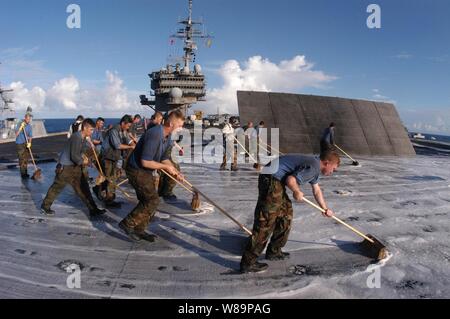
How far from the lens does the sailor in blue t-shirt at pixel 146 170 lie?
4.89 m

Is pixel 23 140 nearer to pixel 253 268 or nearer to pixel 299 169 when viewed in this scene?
pixel 253 268

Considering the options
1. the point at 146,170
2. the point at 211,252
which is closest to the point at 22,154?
the point at 146,170

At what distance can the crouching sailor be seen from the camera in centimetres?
634

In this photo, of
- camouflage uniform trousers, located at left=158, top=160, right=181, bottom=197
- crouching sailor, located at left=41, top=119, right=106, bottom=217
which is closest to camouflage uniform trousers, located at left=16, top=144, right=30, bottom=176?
crouching sailor, located at left=41, top=119, right=106, bottom=217

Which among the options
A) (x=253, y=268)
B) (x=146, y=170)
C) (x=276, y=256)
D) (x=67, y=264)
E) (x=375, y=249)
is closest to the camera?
(x=253, y=268)

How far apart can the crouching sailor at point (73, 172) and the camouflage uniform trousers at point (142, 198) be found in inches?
60.6

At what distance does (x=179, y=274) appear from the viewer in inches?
165

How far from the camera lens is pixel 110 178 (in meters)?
7.34

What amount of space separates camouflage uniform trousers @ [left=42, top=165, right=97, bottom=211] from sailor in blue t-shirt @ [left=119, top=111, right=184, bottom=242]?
5.15 ft

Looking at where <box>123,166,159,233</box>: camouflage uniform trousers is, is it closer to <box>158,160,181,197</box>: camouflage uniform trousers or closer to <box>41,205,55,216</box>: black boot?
<box>41,205,55,216</box>: black boot

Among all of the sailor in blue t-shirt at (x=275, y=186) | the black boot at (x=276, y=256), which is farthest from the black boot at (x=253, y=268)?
the black boot at (x=276, y=256)

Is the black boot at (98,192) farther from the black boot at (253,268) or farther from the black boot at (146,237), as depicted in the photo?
the black boot at (253,268)

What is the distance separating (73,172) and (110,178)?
1025mm

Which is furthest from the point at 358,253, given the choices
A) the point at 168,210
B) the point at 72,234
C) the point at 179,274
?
the point at 72,234
